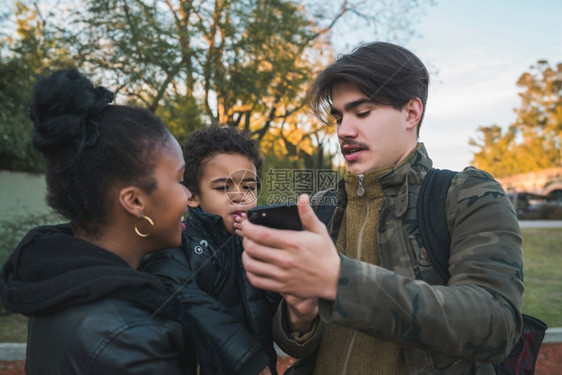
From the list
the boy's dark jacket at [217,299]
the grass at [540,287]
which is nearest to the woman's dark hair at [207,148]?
the boy's dark jacket at [217,299]

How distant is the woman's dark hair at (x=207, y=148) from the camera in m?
2.56

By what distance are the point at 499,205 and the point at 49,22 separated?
8461 mm

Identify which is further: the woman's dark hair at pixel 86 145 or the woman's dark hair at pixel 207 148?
the woman's dark hair at pixel 207 148

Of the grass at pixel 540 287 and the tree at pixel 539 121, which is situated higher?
the tree at pixel 539 121

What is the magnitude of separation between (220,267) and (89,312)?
852 mm

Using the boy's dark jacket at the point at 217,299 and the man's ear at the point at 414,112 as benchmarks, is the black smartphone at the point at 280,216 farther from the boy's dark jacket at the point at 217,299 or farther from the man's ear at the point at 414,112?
the man's ear at the point at 414,112

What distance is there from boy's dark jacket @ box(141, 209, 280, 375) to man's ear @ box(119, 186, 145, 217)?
0.35 m

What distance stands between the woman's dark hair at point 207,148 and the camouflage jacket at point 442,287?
1.02 metres

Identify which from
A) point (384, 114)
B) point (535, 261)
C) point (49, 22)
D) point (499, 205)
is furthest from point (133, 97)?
point (535, 261)

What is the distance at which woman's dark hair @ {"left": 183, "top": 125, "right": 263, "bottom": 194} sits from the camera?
2.56 m

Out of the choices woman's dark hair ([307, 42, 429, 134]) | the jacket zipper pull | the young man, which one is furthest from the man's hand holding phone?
woman's dark hair ([307, 42, 429, 134])

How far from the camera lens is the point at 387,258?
5.68 ft

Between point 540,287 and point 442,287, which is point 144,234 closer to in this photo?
point 442,287

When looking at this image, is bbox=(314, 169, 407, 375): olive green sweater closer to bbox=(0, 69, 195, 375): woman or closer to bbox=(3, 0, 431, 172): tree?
bbox=(0, 69, 195, 375): woman
